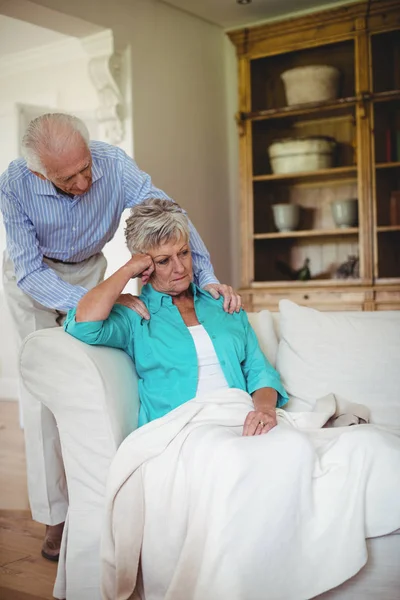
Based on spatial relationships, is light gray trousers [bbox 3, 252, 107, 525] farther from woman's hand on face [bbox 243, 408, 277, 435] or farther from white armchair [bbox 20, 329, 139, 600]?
woman's hand on face [bbox 243, 408, 277, 435]

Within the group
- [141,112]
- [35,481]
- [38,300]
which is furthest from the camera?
[141,112]

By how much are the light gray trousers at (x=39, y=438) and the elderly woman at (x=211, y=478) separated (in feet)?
1.52

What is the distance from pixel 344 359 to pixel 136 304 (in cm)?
67

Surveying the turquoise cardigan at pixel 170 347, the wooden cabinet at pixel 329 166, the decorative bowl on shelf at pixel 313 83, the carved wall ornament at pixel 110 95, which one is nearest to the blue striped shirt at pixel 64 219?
the turquoise cardigan at pixel 170 347

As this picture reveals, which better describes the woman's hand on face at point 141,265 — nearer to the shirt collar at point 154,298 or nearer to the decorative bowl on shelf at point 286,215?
the shirt collar at point 154,298

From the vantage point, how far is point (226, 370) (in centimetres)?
193

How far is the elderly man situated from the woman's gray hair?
0.55 feet

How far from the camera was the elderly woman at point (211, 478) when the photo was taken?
1.47m

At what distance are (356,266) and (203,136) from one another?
129cm

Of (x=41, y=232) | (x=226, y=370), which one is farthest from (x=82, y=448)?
(x=41, y=232)

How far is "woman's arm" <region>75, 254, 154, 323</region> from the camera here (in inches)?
69.8

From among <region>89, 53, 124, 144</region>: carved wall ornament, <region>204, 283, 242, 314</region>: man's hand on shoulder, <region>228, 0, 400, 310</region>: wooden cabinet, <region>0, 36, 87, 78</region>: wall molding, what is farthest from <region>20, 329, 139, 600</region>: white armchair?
<region>0, 36, 87, 78</region>: wall molding

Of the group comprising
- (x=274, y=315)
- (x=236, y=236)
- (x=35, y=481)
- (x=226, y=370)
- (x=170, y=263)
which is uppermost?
(x=236, y=236)

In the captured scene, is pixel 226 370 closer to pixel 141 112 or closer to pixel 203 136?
pixel 141 112
